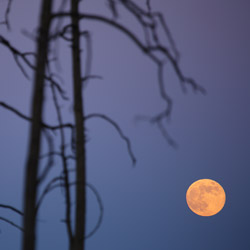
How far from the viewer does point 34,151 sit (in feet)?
4.26

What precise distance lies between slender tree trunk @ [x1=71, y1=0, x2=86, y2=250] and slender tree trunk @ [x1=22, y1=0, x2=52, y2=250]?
153 millimetres

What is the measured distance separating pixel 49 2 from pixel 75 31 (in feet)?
0.51

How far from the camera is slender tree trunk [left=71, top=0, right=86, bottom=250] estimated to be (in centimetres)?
137

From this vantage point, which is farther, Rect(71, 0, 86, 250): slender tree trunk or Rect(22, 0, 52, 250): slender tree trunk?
Rect(71, 0, 86, 250): slender tree trunk

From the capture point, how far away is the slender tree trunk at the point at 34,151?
127cm

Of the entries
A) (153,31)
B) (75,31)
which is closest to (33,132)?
(75,31)

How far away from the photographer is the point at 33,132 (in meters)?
1.31

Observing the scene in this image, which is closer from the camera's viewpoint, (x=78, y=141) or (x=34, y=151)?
(x=34, y=151)

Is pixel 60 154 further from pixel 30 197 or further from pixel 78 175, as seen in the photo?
pixel 30 197

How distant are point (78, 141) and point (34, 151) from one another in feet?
0.67

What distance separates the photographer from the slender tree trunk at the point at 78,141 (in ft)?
4.51

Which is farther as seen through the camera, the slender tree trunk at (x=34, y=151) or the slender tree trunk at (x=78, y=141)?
the slender tree trunk at (x=78, y=141)

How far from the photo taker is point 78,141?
145 cm

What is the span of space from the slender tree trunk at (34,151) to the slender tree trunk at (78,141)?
0.15 meters
